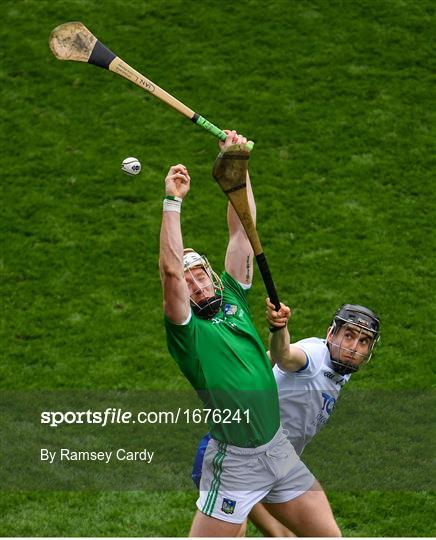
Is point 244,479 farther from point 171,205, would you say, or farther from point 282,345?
point 171,205

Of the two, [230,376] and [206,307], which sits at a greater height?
[206,307]

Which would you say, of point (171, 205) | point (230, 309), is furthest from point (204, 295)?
point (171, 205)

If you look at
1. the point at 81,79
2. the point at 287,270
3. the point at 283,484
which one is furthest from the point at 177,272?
the point at 81,79

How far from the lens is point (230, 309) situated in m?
5.86

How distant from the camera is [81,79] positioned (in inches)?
504

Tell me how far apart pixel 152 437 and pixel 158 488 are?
64 cm

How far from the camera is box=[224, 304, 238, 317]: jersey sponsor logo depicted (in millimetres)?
5836

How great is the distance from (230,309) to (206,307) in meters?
0.20

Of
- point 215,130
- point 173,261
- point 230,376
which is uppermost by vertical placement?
point 215,130

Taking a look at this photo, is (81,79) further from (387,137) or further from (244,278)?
(244,278)

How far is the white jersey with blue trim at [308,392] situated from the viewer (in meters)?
6.11

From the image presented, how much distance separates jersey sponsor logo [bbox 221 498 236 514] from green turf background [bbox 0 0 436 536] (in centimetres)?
173

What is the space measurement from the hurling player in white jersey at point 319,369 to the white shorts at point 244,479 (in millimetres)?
164

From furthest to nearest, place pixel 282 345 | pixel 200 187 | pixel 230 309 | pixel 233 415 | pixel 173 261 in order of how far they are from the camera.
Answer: pixel 200 187 → pixel 230 309 → pixel 282 345 → pixel 233 415 → pixel 173 261
